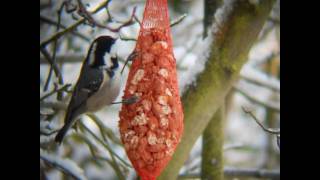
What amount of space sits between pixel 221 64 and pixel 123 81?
393 mm

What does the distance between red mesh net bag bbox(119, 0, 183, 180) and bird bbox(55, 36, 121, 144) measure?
3.0 inches

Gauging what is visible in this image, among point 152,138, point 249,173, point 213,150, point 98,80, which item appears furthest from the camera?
point 249,173

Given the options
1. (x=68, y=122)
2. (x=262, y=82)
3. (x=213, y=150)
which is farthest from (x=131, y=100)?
(x=262, y=82)

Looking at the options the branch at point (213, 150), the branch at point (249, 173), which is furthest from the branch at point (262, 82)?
the branch at point (213, 150)

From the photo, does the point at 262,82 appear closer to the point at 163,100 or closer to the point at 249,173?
the point at 249,173

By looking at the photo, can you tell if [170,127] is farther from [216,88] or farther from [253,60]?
[253,60]

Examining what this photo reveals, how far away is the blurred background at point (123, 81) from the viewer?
2.63m

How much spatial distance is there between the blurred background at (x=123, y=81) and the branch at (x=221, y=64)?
63mm

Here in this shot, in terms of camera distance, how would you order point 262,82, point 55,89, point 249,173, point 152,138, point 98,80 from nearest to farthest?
1. point 152,138
2. point 98,80
3. point 55,89
4. point 249,173
5. point 262,82

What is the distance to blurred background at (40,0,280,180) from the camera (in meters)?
2.63

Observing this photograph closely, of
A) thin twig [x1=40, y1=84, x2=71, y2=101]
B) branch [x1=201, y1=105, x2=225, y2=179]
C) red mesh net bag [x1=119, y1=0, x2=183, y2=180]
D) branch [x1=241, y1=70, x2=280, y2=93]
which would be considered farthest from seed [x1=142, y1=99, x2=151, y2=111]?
branch [x1=241, y1=70, x2=280, y2=93]

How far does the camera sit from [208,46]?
8.44ft

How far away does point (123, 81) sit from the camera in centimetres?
253
